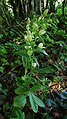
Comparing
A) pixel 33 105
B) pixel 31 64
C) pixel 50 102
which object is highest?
pixel 31 64

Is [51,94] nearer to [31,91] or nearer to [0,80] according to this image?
[0,80]

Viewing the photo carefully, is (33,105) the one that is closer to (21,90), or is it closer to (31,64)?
(21,90)

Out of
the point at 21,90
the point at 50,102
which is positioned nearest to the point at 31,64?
the point at 21,90

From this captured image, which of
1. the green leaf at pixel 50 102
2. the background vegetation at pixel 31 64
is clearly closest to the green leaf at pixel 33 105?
the background vegetation at pixel 31 64

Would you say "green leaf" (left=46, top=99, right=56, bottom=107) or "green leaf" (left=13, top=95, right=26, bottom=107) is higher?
"green leaf" (left=13, top=95, right=26, bottom=107)

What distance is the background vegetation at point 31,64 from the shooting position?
130cm

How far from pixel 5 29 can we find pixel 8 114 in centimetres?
140

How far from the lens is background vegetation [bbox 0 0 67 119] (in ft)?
4.26

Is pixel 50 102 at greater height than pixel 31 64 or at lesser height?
lesser

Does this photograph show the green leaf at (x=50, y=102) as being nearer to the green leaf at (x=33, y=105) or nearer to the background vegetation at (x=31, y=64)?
the background vegetation at (x=31, y=64)

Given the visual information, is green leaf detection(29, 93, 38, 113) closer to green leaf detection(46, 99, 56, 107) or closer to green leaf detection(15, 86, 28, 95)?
green leaf detection(15, 86, 28, 95)

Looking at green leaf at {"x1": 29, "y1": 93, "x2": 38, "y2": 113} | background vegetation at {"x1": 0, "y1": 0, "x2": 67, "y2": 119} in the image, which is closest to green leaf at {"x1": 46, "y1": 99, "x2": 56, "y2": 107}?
background vegetation at {"x1": 0, "y1": 0, "x2": 67, "y2": 119}

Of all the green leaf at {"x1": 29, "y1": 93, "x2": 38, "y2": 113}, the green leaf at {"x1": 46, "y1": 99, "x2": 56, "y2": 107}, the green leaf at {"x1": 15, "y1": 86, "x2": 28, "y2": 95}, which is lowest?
the green leaf at {"x1": 46, "y1": 99, "x2": 56, "y2": 107}

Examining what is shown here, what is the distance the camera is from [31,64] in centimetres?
131
